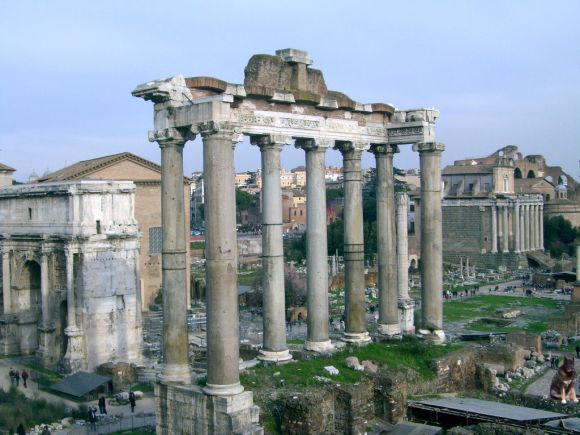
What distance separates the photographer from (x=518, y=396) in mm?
14930

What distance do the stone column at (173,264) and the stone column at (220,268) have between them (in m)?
1.13

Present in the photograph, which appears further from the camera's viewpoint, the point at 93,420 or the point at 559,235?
the point at 559,235

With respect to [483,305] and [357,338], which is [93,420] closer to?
[357,338]

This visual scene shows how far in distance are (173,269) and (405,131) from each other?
6688mm

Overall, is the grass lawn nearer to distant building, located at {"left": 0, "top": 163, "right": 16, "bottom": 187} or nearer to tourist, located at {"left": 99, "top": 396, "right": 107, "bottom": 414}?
tourist, located at {"left": 99, "top": 396, "right": 107, "bottom": 414}

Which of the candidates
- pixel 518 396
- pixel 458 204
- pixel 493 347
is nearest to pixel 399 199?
pixel 493 347

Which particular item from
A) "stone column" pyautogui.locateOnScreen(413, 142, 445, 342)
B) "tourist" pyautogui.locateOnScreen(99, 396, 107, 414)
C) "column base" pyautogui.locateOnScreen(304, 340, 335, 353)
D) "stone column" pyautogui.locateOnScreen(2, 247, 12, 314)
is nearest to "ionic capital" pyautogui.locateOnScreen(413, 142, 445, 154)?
"stone column" pyautogui.locateOnScreen(413, 142, 445, 342)

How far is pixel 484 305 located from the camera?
150ft

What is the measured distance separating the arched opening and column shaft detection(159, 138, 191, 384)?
19397 mm

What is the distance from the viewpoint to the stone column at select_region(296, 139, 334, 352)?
597 inches

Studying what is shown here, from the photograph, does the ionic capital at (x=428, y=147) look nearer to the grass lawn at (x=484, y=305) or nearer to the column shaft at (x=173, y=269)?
the column shaft at (x=173, y=269)

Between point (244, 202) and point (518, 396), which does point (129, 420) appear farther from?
point (244, 202)

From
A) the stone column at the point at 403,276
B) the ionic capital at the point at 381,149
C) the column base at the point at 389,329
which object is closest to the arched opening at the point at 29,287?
the stone column at the point at 403,276

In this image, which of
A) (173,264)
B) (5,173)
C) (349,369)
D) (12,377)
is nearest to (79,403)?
(12,377)
